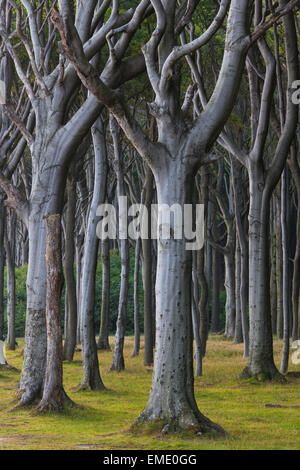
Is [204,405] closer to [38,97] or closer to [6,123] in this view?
[38,97]

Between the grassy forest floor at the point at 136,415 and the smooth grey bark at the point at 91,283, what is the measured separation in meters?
0.50

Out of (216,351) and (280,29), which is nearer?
(280,29)

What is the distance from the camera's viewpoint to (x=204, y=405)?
13.2 meters

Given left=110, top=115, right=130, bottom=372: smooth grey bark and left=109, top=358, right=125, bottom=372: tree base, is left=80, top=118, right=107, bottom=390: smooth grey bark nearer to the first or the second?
left=110, top=115, right=130, bottom=372: smooth grey bark

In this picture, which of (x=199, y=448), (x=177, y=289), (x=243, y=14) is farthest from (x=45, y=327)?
(x=243, y=14)

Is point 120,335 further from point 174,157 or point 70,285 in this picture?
point 174,157

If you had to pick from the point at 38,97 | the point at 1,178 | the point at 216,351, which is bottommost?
the point at 216,351

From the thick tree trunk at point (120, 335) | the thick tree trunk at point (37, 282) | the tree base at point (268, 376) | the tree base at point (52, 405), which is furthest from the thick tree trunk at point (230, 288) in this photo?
the tree base at point (52, 405)

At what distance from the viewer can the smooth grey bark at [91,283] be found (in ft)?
49.1

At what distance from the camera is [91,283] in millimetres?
15672

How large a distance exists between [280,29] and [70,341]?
11256 mm

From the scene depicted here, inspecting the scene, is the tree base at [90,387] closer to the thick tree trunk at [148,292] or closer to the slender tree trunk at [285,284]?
the slender tree trunk at [285,284]

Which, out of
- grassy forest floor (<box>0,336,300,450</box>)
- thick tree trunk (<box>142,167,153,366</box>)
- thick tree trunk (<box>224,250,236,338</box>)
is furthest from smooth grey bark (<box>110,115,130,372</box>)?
thick tree trunk (<box>224,250,236,338</box>)

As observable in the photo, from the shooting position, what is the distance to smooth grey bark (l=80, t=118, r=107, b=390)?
1496 cm
